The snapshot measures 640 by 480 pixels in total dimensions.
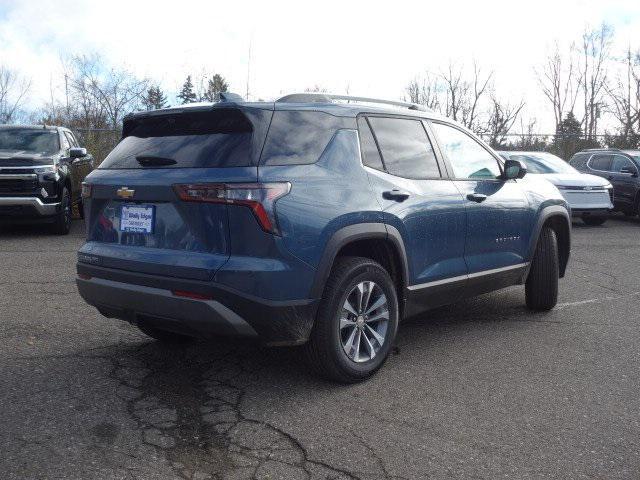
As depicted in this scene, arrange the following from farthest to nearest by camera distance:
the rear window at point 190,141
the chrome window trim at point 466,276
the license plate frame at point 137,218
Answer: the chrome window trim at point 466,276 < the license plate frame at point 137,218 < the rear window at point 190,141

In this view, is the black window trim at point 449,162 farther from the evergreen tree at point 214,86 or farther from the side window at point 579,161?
the evergreen tree at point 214,86

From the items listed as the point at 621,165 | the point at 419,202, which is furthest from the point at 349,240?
the point at 621,165

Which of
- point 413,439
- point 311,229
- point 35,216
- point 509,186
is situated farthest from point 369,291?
point 35,216

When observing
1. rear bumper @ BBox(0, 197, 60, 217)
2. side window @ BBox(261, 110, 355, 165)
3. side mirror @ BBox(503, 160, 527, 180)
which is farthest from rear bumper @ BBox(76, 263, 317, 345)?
rear bumper @ BBox(0, 197, 60, 217)

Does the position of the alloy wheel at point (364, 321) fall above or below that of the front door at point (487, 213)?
below

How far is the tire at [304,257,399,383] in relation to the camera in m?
3.88

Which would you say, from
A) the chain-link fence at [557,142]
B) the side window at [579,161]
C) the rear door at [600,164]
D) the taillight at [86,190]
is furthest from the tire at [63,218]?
the chain-link fence at [557,142]

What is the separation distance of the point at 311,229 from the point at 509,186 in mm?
2499

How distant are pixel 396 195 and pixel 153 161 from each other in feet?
4.96

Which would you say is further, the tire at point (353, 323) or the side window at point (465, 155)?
the side window at point (465, 155)

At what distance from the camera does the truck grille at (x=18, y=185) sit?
33.6 ft

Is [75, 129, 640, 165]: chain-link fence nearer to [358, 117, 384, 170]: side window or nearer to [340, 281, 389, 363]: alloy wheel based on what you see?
[358, 117, 384, 170]: side window

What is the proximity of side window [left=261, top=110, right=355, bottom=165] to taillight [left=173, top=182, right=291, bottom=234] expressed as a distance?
0.18 m

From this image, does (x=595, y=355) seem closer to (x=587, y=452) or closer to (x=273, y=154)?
(x=587, y=452)
